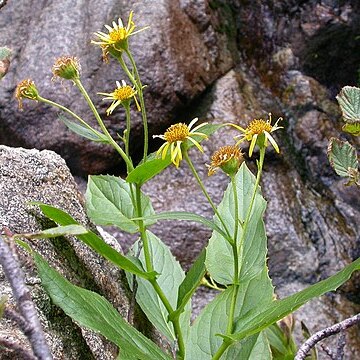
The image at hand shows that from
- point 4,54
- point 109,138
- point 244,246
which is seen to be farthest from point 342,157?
point 4,54

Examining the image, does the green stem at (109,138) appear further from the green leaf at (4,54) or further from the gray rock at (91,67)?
the gray rock at (91,67)

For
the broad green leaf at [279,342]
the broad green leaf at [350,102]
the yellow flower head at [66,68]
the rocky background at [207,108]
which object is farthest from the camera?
the rocky background at [207,108]

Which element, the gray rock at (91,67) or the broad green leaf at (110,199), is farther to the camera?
the gray rock at (91,67)

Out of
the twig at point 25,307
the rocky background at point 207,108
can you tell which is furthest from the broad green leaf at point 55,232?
the rocky background at point 207,108

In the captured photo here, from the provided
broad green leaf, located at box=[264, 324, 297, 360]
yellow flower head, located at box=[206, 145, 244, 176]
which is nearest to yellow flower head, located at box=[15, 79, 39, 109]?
yellow flower head, located at box=[206, 145, 244, 176]

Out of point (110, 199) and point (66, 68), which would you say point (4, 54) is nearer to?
point (66, 68)

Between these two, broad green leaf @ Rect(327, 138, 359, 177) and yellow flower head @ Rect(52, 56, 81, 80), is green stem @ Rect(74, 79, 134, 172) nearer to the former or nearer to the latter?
yellow flower head @ Rect(52, 56, 81, 80)
